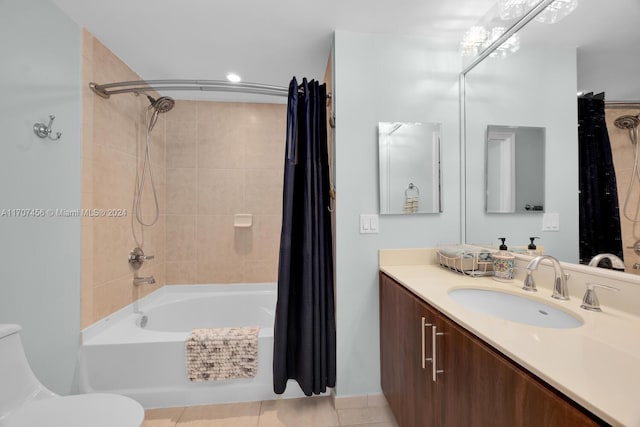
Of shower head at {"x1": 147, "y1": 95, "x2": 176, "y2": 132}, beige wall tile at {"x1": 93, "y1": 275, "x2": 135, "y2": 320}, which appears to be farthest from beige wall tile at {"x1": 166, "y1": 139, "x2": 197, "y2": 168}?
beige wall tile at {"x1": 93, "y1": 275, "x2": 135, "y2": 320}

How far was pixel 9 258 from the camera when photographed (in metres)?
1.21

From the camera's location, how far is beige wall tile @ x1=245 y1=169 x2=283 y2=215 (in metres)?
2.58

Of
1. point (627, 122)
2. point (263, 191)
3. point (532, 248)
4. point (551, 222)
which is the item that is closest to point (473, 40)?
point (627, 122)

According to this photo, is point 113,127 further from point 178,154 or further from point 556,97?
point 556,97

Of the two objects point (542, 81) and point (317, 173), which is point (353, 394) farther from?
point (542, 81)

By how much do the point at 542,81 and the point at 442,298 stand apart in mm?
1179

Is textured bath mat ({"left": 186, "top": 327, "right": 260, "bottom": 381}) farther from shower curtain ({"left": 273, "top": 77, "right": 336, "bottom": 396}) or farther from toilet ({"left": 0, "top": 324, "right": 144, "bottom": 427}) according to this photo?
toilet ({"left": 0, "top": 324, "right": 144, "bottom": 427})

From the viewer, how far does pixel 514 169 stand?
145cm

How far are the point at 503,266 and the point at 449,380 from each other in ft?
2.37

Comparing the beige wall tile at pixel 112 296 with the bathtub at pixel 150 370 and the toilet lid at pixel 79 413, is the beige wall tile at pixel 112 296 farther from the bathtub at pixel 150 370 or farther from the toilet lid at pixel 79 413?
the toilet lid at pixel 79 413

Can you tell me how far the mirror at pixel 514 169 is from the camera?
128cm

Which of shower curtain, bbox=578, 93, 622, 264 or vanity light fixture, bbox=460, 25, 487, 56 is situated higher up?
vanity light fixture, bbox=460, 25, 487, 56

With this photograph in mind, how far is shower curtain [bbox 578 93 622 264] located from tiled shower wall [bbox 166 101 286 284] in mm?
2168

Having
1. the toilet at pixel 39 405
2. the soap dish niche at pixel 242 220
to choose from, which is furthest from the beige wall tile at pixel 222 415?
the soap dish niche at pixel 242 220
